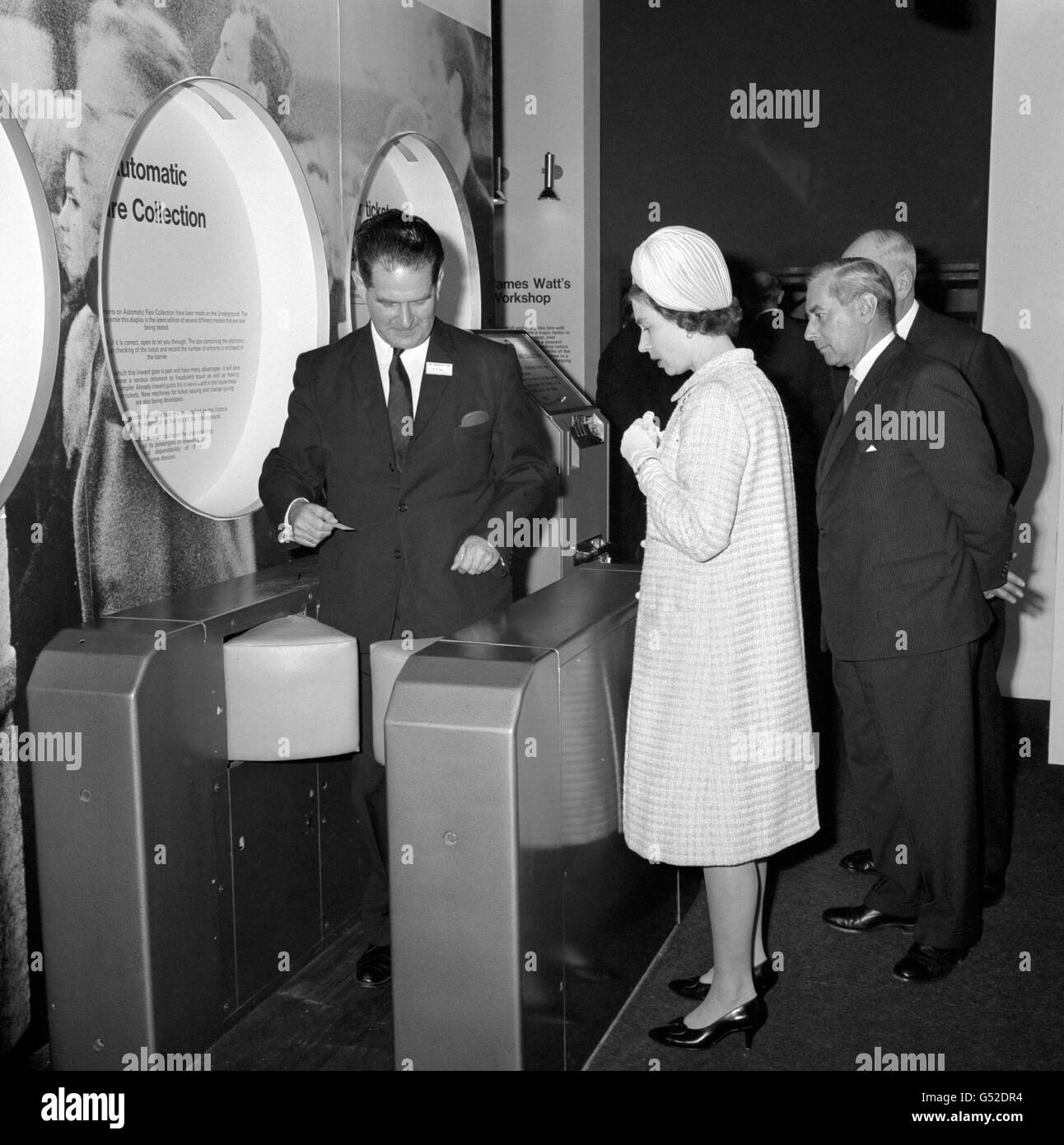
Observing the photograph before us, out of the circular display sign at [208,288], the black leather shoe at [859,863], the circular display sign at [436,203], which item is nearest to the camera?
the circular display sign at [208,288]

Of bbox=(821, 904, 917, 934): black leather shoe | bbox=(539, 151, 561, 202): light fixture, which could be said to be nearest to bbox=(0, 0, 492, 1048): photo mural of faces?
bbox=(821, 904, 917, 934): black leather shoe

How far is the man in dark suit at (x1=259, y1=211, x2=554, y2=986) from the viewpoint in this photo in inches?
112

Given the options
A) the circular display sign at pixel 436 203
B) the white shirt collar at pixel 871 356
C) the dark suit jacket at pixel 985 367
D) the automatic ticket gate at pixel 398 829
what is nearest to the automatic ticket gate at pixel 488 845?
the automatic ticket gate at pixel 398 829

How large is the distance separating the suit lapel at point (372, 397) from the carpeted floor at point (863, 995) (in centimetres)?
145

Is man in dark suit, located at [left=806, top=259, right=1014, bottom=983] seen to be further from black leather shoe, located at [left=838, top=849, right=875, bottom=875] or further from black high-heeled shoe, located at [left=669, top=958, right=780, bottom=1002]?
black leather shoe, located at [left=838, top=849, right=875, bottom=875]

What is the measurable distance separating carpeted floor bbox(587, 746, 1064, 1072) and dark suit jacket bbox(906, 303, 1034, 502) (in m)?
1.23

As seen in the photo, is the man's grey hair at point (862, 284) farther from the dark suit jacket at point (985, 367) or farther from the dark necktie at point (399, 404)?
the dark necktie at point (399, 404)

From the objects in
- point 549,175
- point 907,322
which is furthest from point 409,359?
point 549,175

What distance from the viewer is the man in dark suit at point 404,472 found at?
2.83 metres

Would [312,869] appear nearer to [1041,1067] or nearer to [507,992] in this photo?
[507,992]

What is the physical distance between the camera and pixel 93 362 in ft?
8.41

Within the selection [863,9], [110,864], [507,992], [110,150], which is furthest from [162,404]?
[863,9]

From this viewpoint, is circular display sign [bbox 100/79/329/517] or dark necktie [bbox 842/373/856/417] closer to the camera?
circular display sign [bbox 100/79/329/517]

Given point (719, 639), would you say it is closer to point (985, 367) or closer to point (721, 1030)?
point (721, 1030)
